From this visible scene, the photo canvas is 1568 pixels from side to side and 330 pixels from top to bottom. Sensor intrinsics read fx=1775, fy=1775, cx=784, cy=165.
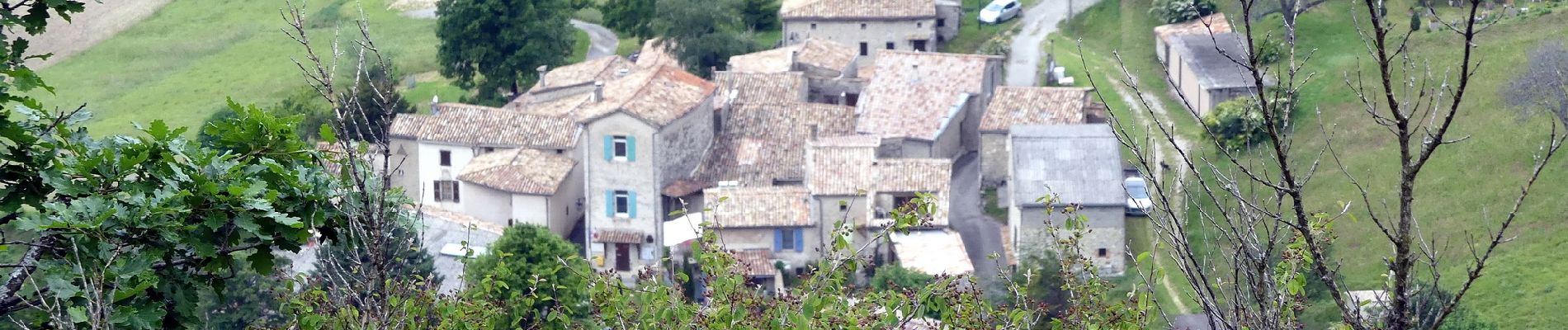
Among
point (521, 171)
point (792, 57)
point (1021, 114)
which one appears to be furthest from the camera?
point (792, 57)

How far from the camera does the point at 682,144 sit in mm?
47375

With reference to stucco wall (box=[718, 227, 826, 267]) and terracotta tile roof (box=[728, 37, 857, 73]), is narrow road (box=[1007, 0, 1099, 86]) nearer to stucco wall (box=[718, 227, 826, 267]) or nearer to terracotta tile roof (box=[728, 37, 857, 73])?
terracotta tile roof (box=[728, 37, 857, 73])

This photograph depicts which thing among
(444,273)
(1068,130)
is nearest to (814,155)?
(1068,130)

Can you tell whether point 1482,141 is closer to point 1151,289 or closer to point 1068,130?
point 1068,130

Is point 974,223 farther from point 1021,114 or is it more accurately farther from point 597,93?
point 597,93

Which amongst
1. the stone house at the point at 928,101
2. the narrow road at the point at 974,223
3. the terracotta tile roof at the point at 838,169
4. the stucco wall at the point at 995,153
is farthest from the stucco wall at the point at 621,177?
the stucco wall at the point at 995,153

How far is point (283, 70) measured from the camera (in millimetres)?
69438

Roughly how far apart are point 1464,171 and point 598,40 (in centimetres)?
3946

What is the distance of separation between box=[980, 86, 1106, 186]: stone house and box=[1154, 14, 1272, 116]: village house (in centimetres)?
275

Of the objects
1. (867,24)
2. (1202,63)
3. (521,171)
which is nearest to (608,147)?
(521,171)

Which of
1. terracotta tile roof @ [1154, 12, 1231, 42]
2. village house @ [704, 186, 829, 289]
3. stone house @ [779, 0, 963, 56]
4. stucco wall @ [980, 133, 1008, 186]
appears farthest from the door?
terracotta tile roof @ [1154, 12, 1231, 42]

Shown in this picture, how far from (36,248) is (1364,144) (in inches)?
1483

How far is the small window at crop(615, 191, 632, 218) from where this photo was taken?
46.1m

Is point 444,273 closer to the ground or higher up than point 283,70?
closer to the ground
